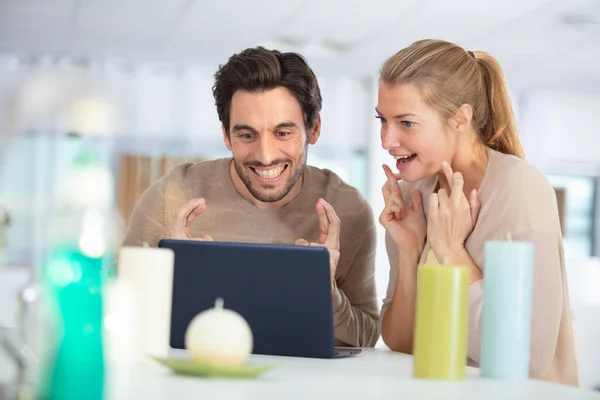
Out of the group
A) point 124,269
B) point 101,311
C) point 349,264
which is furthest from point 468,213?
point 101,311

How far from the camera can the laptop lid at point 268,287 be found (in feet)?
5.56

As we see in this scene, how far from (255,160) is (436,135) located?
0.56 meters

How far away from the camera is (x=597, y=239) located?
8133 millimetres

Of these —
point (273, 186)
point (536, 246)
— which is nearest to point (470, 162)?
point (536, 246)

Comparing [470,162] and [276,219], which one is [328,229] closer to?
[276,219]

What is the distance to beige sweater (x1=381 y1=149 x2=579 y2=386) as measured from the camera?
1.84m

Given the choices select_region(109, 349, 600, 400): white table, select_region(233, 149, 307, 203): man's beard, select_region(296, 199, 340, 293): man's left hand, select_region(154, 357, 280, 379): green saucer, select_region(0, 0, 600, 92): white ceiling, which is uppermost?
select_region(0, 0, 600, 92): white ceiling

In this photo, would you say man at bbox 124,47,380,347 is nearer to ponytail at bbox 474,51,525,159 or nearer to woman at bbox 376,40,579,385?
woman at bbox 376,40,579,385

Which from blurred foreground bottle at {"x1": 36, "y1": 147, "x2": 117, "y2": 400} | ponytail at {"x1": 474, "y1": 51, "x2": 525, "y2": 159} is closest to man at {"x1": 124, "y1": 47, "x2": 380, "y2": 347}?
ponytail at {"x1": 474, "y1": 51, "x2": 525, "y2": 159}

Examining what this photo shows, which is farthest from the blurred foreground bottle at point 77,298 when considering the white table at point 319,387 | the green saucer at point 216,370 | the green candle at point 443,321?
the green candle at point 443,321

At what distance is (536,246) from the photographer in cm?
189

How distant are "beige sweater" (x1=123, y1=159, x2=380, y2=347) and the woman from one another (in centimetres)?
20

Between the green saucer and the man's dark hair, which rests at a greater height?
the man's dark hair

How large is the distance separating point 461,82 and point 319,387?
3.78 feet
